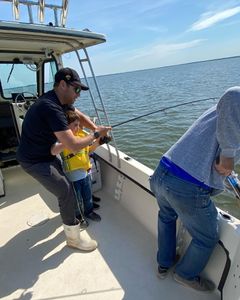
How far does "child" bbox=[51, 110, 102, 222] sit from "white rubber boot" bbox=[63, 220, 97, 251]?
0.40 metres

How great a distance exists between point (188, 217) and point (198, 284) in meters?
0.62

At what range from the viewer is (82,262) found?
2408 millimetres

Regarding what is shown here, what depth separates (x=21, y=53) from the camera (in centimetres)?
403

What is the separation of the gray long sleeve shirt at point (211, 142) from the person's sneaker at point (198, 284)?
81 cm

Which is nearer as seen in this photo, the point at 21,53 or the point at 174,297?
the point at 174,297

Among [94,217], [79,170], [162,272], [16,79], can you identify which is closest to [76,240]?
Answer: [94,217]

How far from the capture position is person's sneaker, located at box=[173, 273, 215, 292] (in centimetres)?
200

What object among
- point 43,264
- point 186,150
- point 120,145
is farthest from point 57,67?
→ point 120,145

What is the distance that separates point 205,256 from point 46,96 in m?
1.65

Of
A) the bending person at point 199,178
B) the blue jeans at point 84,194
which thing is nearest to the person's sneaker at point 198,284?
the bending person at point 199,178

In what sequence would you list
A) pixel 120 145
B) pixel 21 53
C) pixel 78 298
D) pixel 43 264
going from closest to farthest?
pixel 78 298
pixel 43 264
pixel 21 53
pixel 120 145

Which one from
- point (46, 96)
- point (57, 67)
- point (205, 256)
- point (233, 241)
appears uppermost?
point (57, 67)

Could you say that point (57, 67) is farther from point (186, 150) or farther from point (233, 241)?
point (233, 241)

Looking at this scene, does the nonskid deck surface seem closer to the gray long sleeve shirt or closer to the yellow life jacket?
the yellow life jacket
